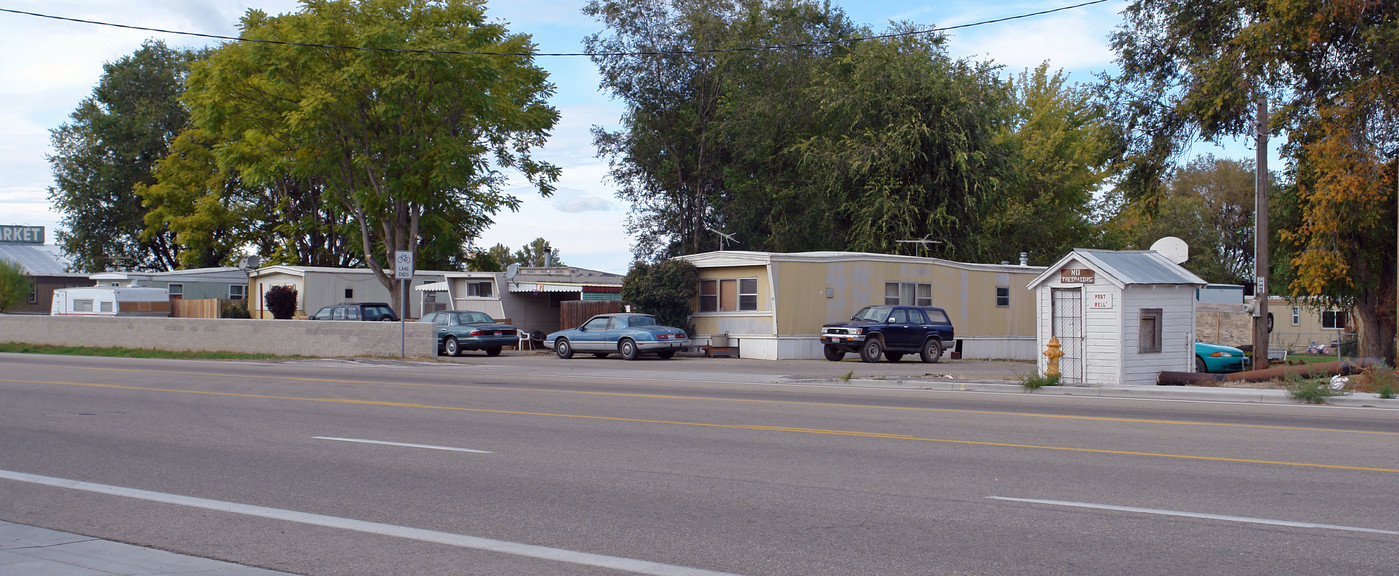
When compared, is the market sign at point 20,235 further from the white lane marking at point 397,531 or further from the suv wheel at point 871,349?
the white lane marking at point 397,531

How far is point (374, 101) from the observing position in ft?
138

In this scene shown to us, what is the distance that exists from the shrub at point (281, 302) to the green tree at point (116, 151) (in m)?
23.4

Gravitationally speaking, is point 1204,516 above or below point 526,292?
below

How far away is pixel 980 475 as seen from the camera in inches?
371

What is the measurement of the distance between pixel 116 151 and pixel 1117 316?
61.5 m

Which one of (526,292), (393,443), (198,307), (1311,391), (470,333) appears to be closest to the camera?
(393,443)

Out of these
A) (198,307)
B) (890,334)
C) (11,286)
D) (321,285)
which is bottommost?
(890,334)

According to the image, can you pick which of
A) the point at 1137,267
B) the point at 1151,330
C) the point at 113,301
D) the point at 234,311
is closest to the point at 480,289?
the point at 234,311

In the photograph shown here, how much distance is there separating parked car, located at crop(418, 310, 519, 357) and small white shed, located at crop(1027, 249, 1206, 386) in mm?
17330

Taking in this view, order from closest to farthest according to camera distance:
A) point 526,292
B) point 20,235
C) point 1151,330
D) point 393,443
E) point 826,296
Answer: point 393,443
point 1151,330
point 826,296
point 526,292
point 20,235

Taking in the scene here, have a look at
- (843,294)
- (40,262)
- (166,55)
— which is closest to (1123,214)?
(843,294)

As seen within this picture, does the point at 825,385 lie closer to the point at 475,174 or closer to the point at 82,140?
the point at 475,174

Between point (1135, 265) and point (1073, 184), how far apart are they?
40.9 m

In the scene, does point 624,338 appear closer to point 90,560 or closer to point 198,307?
point 90,560
